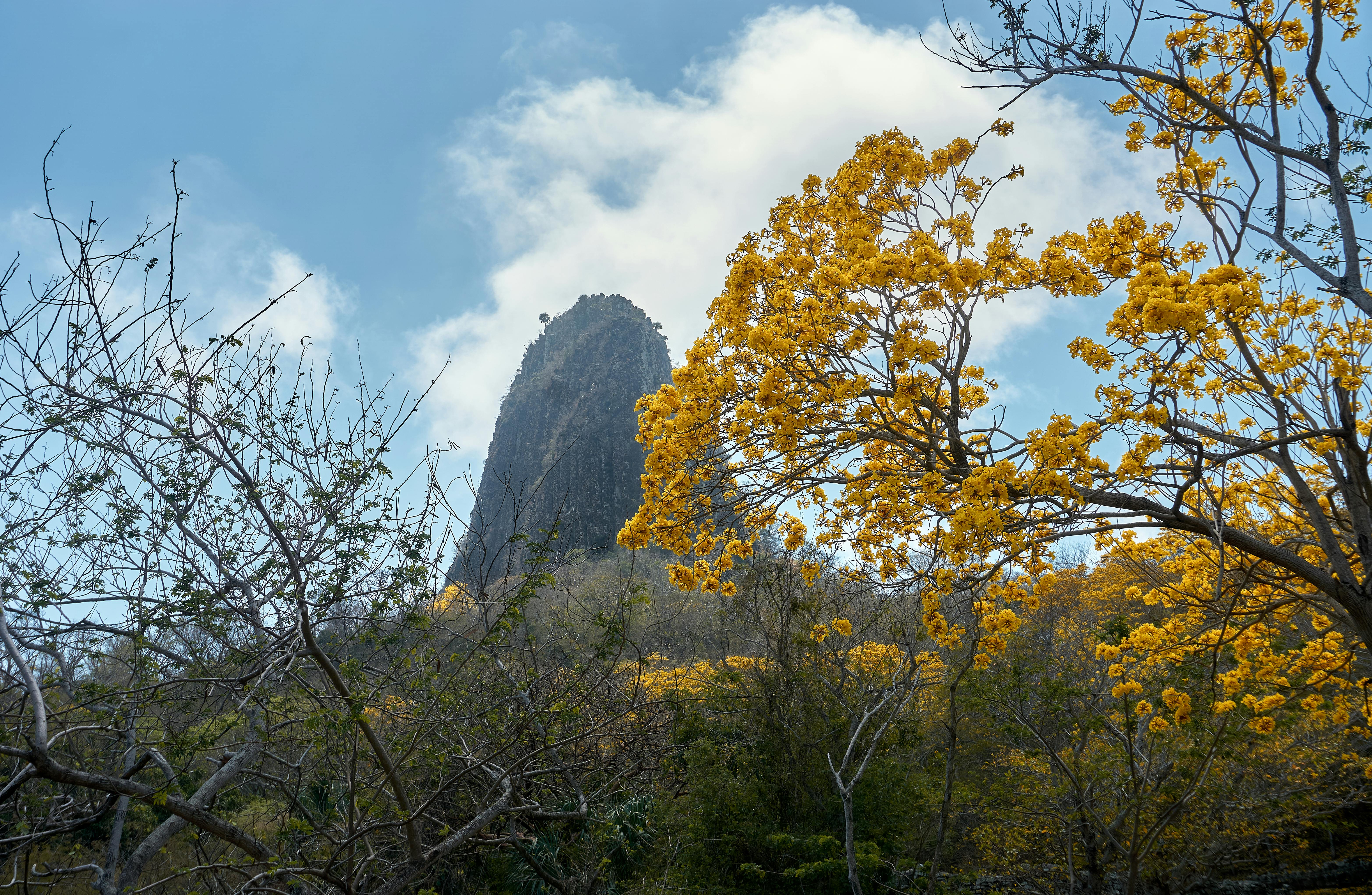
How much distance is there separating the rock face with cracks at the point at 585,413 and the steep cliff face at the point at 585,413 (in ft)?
0.35

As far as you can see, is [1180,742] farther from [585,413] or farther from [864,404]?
[585,413]

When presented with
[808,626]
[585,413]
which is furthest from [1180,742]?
[585,413]

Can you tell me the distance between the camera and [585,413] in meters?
67.7

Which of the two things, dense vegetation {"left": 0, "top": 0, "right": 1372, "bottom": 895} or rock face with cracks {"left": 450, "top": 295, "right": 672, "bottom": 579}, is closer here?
dense vegetation {"left": 0, "top": 0, "right": 1372, "bottom": 895}

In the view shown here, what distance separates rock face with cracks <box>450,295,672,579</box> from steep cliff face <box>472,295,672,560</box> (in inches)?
4.2

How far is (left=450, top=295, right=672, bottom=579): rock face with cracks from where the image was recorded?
186 feet

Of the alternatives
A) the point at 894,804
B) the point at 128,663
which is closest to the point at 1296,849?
the point at 894,804

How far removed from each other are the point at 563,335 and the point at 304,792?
3076 inches

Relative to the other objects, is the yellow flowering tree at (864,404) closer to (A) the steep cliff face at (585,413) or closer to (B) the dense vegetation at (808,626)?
(B) the dense vegetation at (808,626)

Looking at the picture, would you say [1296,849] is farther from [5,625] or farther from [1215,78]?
[5,625]

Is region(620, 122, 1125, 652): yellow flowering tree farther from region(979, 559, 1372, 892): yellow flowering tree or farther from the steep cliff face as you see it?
the steep cliff face

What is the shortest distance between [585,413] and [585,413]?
7 cm

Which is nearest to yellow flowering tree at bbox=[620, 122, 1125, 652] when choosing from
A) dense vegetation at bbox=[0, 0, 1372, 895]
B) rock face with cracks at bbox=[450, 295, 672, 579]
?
dense vegetation at bbox=[0, 0, 1372, 895]

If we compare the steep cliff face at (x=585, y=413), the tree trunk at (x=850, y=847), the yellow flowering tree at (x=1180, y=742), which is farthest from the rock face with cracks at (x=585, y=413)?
the tree trunk at (x=850, y=847)
